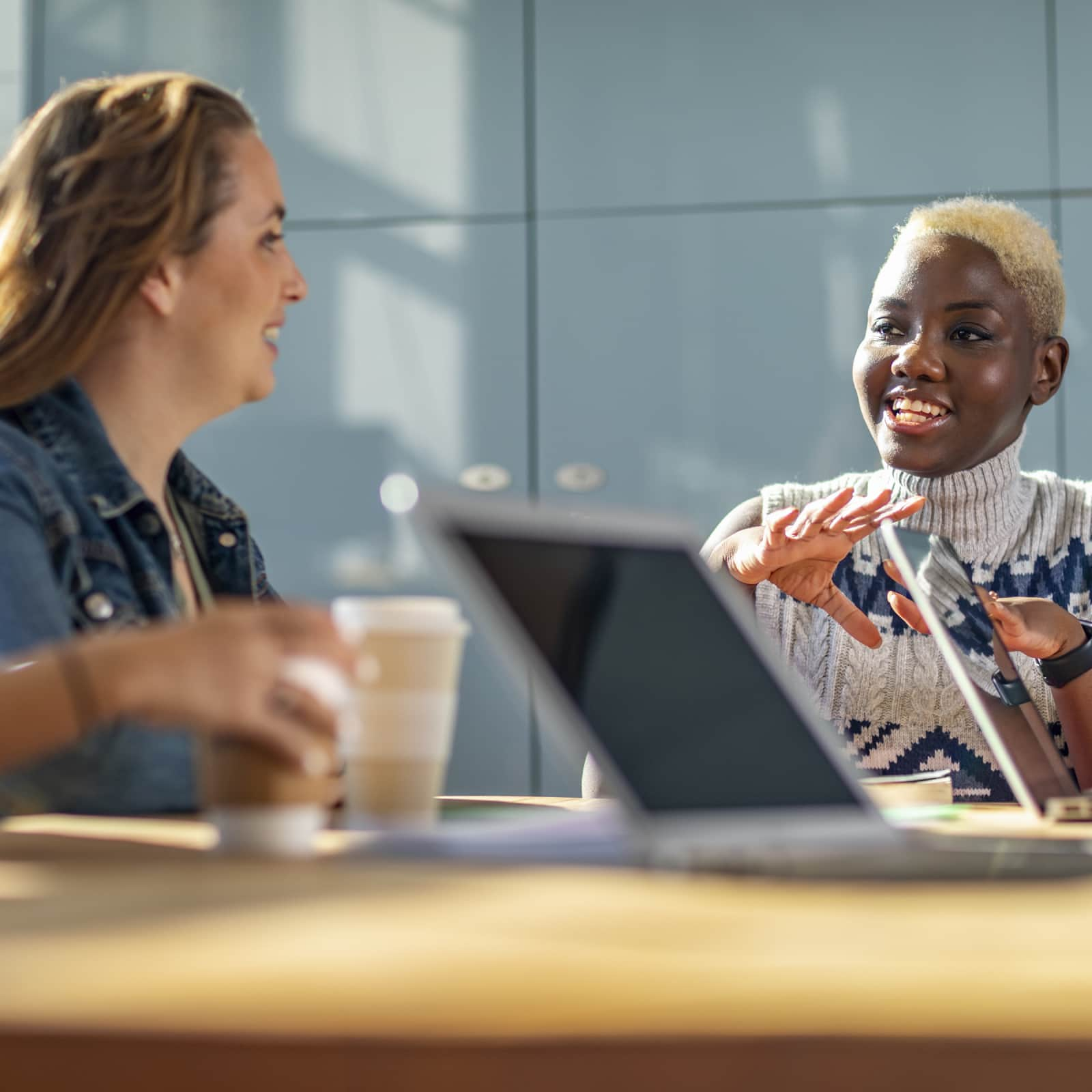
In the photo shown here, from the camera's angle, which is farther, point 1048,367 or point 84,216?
point 1048,367

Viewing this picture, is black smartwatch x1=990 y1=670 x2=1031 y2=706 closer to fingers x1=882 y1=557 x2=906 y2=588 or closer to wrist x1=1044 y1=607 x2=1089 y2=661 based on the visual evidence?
fingers x1=882 y1=557 x2=906 y2=588

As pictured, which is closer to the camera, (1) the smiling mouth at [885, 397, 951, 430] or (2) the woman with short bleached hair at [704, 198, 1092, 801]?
(2) the woman with short bleached hair at [704, 198, 1092, 801]

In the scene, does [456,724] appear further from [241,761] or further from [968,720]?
[241,761]

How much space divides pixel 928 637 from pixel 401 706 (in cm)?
108

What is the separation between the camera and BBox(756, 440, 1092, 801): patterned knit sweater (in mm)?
1704

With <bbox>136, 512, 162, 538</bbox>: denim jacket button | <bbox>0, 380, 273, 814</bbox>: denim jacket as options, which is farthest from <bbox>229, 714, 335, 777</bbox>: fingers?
<bbox>136, 512, 162, 538</bbox>: denim jacket button

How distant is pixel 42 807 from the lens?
1.01 metres

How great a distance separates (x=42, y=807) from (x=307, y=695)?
470 mm

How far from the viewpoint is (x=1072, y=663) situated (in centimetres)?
136

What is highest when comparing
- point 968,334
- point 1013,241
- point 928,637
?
point 1013,241

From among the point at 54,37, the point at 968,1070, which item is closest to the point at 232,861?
the point at 968,1070

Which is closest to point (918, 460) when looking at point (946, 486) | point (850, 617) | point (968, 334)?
point (946, 486)

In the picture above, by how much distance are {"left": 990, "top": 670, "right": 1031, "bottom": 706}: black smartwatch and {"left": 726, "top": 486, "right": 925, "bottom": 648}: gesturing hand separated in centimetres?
29

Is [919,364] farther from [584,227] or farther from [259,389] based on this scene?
[584,227]
